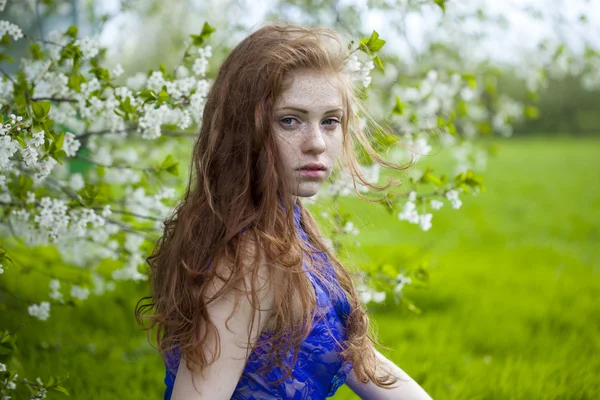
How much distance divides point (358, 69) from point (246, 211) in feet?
2.07

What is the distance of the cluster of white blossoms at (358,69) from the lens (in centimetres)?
191

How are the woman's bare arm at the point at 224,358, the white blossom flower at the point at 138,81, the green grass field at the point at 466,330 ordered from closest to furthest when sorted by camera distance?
the woman's bare arm at the point at 224,358
the white blossom flower at the point at 138,81
the green grass field at the point at 466,330

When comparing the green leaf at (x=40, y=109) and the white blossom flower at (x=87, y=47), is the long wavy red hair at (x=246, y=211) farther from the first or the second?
the white blossom flower at (x=87, y=47)

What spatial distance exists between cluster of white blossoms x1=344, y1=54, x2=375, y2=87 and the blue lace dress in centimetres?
65

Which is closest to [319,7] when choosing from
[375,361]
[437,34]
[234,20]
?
[234,20]

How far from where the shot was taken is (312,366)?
5.64 ft

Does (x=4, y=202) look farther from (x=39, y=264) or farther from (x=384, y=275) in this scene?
(x=39, y=264)

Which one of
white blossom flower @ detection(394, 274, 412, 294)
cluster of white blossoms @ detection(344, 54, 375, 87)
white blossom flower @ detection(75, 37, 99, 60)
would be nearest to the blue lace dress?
cluster of white blossoms @ detection(344, 54, 375, 87)

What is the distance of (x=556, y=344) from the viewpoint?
3.60 m

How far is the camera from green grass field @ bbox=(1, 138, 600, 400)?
297 cm

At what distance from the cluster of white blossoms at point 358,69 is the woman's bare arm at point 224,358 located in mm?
756

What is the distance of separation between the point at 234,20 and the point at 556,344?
8.91 feet

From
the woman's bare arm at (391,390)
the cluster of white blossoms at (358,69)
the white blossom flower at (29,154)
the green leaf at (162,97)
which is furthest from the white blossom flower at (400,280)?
the white blossom flower at (29,154)

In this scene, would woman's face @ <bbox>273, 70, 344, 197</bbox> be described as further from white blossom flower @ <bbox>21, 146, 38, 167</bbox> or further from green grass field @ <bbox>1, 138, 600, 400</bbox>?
white blossom flower @ <bbox>21, 146, 38, 167</bbox>
